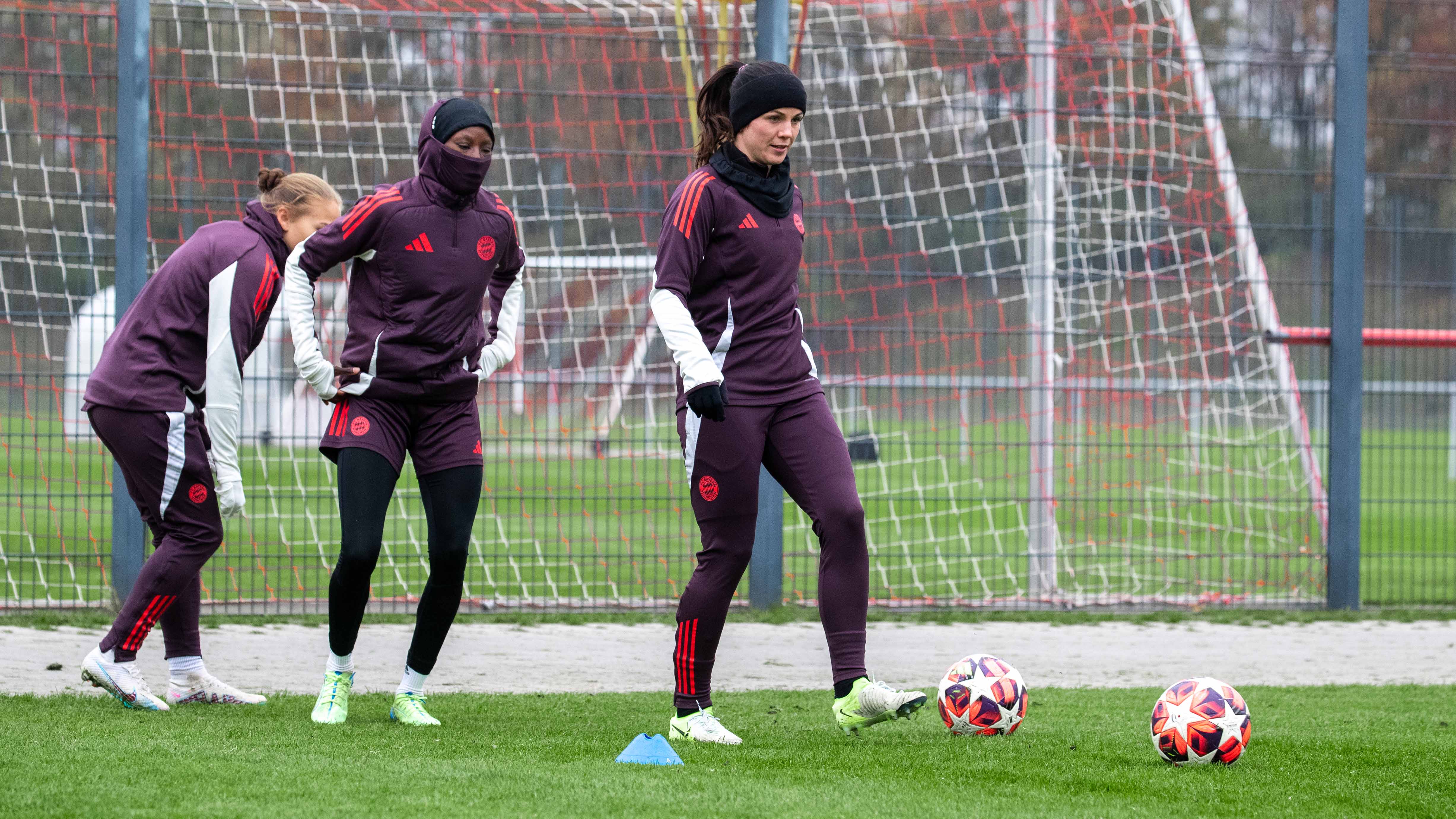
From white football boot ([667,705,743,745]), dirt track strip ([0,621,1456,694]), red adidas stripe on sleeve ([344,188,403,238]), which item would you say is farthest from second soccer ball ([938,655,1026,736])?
red adidas stripe on sleeve ([344,188,403,238])

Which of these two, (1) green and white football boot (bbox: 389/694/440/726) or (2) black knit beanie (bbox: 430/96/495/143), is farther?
(1) green and white football boot (bbox: 389/694/440/726)

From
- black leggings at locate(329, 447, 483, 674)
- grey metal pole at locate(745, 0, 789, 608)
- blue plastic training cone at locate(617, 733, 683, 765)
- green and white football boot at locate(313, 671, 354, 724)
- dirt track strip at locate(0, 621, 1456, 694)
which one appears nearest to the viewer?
blue plastic training cone at locate(617, 733, 683, 765)

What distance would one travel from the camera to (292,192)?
5.00 m

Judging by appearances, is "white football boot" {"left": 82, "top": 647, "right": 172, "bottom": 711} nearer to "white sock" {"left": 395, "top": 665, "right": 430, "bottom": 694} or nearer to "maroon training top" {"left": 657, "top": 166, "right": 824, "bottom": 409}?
"white sock" {"left": 395, "top": 665, "right": 430, "bottom": 694}

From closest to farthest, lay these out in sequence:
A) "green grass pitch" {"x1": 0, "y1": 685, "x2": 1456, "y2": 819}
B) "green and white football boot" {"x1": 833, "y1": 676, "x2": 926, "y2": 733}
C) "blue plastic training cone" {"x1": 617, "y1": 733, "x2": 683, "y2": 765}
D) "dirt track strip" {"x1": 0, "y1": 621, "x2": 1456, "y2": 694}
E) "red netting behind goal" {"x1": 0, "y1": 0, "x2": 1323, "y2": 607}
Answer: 1. "green grass pitch" {"x1": 0, "y1": 685, "x2": 1456, "y2": 819}
2. "blue plastic training cone" {"x1": 617, "y1": 733, "x2": 683, "y2": 765}
3. "green and white football boot" {"x1": 833, "y1": 676, "x2": 926, "y2": 733}
4. "dirt track strip" {"x1": 0, "y1": 621, "x2": 1456, "y2": 694}
5. "red netting behind goal" {"x1": 0, "y1": 0, "x2": 1323, "y2": 607}

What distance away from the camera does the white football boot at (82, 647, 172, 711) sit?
4820 mm

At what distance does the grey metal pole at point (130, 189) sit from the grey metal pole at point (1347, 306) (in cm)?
622

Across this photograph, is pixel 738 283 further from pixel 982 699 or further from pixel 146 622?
pixel 146 622

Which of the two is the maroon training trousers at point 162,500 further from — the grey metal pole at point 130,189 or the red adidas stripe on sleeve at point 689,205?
the grey metal pole at point 130,189

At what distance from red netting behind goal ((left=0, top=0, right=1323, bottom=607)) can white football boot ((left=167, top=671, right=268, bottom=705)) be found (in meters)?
2.40

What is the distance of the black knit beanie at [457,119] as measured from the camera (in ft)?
14.7

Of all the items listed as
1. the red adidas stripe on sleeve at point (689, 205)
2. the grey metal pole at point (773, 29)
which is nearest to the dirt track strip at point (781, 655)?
the red adidas stripe on sleeve at point (689, 205)

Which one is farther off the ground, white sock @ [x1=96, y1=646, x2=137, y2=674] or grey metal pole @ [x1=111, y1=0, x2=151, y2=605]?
grey metal pole @ [x1=111, y1=0, x2=151, y2=605]

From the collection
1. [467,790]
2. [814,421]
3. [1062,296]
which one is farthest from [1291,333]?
[467,790]
